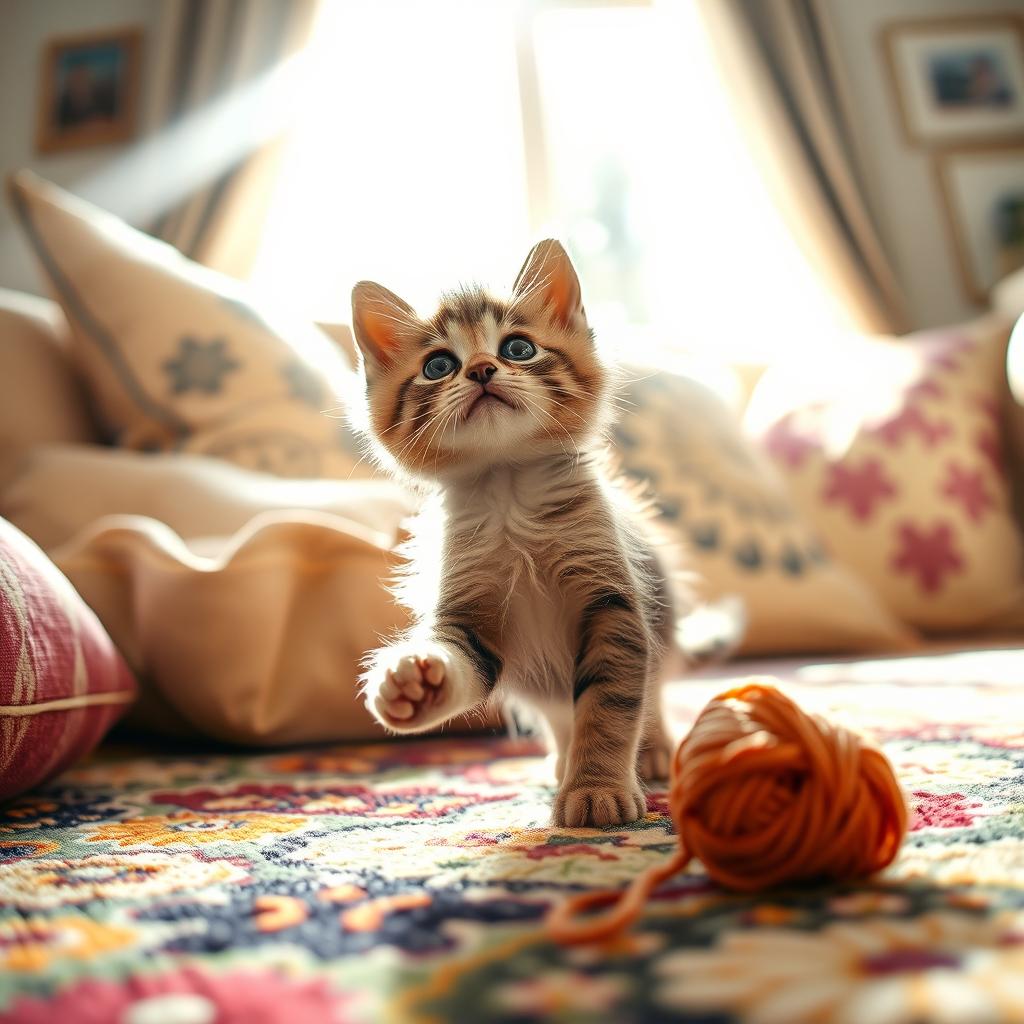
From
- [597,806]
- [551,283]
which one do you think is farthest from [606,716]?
[551,283]

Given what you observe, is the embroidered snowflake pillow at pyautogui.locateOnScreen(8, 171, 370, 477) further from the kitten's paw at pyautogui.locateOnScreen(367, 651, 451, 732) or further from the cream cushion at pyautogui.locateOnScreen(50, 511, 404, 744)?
the kitten's paw at pyautogui.locateOnScreen(367, 651, 451, 732)

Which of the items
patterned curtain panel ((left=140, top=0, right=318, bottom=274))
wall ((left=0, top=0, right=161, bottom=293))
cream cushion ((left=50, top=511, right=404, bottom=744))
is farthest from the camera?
wall ((left=0, top=0, right=161, bottom=293))

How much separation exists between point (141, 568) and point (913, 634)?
61.1 inches

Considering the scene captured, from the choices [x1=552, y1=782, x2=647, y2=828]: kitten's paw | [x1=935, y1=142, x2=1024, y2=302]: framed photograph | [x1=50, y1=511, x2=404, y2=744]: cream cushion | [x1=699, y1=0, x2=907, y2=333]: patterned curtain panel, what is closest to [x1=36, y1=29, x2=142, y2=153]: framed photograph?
[x1=699, y1=0, x2=907, y2=333]: patterned curtain panel

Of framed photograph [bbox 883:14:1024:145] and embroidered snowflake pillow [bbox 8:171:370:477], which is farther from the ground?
framed photograph [bbox 883:14:1024:145]

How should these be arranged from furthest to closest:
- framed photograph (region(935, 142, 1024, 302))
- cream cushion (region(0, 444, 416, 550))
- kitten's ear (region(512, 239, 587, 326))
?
framed photograph (region(935, 142, 1024, 302)), cream cushion (region(0, 444, 416, 550)), kitten's ear (region(512, 239, 587, 326))

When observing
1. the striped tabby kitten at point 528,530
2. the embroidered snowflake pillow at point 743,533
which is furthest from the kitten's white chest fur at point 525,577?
the embroidered snowflake pillow at point 743,533

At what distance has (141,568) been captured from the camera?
111 cm

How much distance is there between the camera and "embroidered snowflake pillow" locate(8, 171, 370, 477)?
1.52m

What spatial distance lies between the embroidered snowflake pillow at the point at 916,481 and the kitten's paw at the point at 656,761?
1.10 metres

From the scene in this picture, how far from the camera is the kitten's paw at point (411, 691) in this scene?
2.20ft

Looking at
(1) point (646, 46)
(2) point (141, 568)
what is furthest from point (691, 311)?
(2) point (141, 568)

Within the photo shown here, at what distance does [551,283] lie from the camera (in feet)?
3.19

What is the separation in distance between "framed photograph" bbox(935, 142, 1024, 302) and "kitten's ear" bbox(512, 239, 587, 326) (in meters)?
2.59
